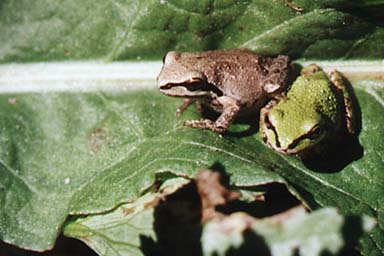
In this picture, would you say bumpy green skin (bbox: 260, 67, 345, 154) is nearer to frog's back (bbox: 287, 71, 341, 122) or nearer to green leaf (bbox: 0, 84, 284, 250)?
frog's back (bbox: 287, 71, 341, 122)

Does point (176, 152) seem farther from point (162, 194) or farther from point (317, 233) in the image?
point (317, 233)

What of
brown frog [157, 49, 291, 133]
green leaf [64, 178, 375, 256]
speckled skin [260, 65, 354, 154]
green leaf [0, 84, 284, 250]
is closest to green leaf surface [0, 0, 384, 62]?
brown frog [157, 49, 291, 133]

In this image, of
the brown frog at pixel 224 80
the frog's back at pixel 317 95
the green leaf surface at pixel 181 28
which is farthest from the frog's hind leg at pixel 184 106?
the frog's back at pixel 317 95

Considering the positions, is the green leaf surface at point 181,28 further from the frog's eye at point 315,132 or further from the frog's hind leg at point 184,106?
the frog's eye at point 315,132

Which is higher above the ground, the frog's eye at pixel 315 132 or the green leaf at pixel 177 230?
the frog's eye at pixel 315 132

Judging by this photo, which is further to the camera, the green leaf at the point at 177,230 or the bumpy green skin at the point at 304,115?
the bumpy green skin at the point at 304,115

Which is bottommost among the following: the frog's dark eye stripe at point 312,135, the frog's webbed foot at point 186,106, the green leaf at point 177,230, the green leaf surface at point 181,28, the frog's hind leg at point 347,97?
the green leaf at point 177,230

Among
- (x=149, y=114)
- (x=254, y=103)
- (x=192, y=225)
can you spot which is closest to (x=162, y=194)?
(x=192, y=225)
